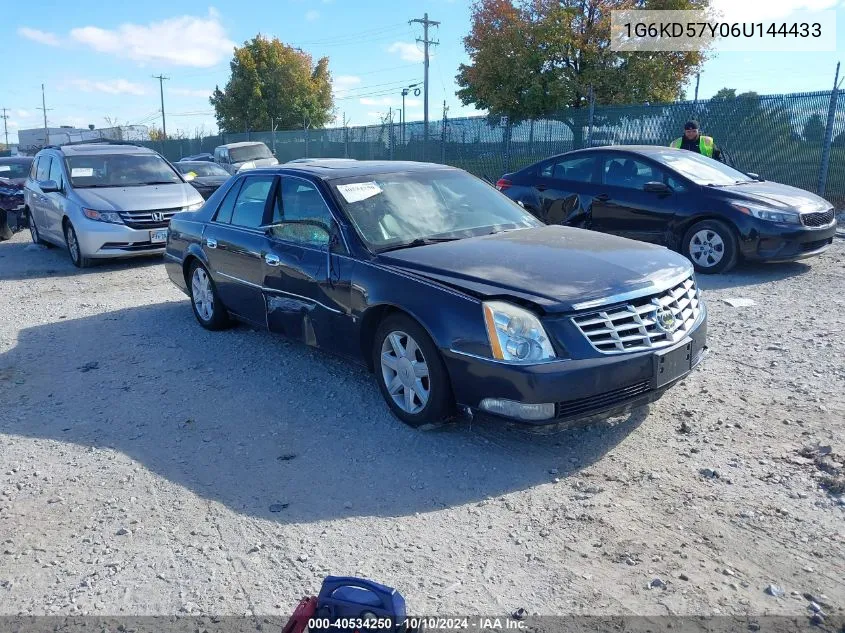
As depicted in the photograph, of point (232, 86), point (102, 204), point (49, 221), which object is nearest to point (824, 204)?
point (102, 204)

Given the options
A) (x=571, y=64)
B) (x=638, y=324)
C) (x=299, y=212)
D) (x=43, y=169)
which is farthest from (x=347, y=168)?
(x=571, y=64)

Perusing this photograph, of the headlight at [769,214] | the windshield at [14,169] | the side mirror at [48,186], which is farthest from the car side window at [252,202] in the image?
the windshield at [14,169]

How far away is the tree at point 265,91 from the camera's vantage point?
44128 millimetres

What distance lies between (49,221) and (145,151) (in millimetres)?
1885

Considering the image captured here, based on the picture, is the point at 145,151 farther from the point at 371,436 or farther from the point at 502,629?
the point at 502,629

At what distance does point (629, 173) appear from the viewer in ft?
30.3

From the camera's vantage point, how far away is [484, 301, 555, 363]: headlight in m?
3.80

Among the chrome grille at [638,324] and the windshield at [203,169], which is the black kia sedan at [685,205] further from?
the windshield at [203,169]

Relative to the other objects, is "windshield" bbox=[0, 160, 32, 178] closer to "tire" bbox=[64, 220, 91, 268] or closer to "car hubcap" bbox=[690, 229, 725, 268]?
"tire" bbox=[64, 220, 91, 268]

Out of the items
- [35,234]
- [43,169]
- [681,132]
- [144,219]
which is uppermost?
[681,132]

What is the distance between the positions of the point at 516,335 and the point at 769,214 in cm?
563

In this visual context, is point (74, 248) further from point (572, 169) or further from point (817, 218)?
point (817, 218)

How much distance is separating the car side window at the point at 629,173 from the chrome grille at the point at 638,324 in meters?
5.12

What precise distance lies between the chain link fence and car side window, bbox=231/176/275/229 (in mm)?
10878
